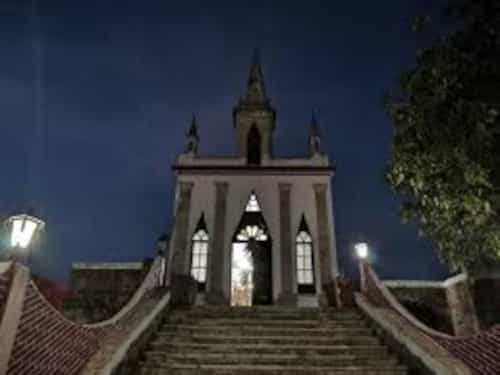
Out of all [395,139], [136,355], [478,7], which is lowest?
[136,355]

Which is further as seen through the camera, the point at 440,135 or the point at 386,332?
the point at 386,332

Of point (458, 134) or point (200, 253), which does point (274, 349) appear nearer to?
point (458, 134)

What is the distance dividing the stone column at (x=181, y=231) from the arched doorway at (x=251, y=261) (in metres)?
2.32

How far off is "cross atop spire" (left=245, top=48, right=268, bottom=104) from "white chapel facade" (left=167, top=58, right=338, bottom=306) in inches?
228

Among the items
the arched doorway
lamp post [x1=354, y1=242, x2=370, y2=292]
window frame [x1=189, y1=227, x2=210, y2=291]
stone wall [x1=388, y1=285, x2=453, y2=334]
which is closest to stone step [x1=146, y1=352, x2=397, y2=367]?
lamp post [x1=354, y1=242, x2=370, y2=292]

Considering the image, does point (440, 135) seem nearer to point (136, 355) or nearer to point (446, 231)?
point (446, 231)

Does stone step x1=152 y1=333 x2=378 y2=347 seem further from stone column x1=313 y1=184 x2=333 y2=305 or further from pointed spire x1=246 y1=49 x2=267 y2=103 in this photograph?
pointed spire x1=246 y1=49 x2=267 y2=103

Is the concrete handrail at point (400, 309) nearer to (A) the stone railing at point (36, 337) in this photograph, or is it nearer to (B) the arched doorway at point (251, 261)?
(A) the stone railing at point (36, 337)

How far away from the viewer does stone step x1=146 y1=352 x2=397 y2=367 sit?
237 inches

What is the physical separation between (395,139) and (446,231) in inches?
69.1

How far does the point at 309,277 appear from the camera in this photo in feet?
56.1

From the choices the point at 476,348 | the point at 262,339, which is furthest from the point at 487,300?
the point at 262,339

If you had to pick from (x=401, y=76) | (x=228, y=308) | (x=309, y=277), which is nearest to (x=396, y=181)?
(x=401, y=76)

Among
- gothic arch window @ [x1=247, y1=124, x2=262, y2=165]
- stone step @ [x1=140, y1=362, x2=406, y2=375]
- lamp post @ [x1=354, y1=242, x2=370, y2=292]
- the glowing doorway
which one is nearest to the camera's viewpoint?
stone step @ [x1=140, y1=362, x2=406, y2=375]
